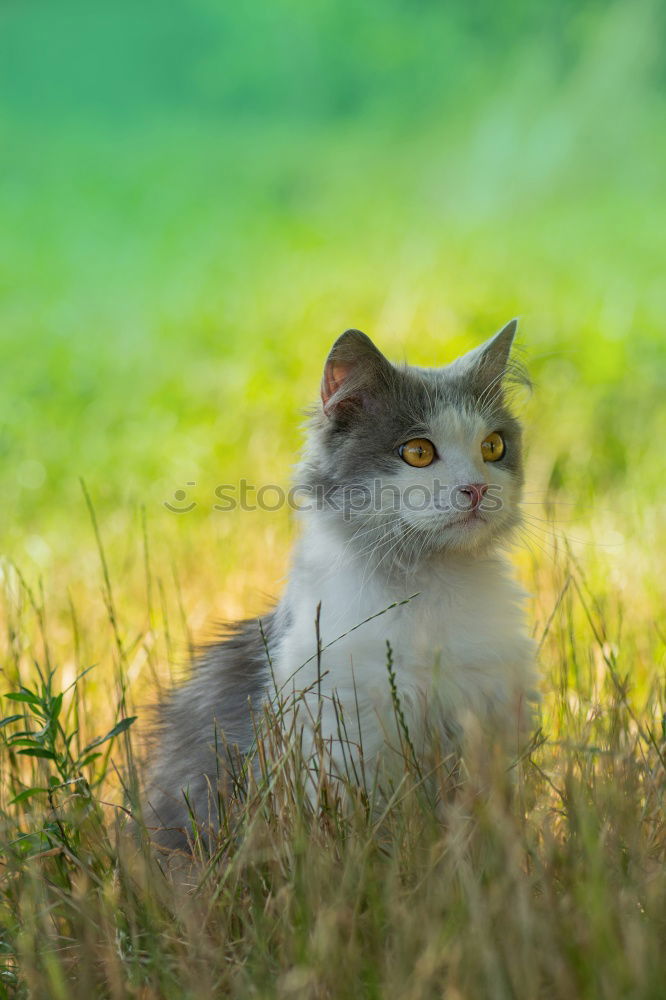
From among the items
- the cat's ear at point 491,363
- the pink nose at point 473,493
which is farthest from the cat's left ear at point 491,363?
the pink nose at point 473,493

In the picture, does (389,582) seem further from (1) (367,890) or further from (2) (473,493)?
(1) (367,890)

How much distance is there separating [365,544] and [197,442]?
3.59 metres

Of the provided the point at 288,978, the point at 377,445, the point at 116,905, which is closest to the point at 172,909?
the point at 116,905

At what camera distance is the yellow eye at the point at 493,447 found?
7.53 ft

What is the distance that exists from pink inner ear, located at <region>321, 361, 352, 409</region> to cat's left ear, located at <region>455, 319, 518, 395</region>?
0.31m

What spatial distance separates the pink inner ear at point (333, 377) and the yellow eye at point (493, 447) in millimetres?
357

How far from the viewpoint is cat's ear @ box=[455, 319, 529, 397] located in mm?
2404

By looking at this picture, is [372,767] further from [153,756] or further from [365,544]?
[153,756]

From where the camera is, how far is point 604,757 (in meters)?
2.00

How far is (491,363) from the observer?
8.02ft

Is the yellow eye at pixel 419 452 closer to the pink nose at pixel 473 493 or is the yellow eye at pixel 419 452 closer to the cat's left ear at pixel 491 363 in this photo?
the pink nose at pixel 473 493

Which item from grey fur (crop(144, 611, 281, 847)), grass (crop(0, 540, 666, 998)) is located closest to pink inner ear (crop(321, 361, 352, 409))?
grey fur (crop(144, 611, 281, 847))

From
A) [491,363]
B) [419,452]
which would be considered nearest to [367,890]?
[419,452]

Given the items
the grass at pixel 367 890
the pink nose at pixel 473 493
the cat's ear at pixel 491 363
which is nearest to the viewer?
the grass at pixel 367 890
